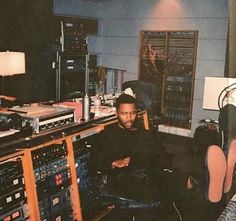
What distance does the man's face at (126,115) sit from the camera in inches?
122

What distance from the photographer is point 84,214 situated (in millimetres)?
3082

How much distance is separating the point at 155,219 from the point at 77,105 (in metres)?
1.33

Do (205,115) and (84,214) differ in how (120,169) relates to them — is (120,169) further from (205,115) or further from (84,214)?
(205,115)

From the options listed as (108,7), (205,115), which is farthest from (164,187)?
(108,7)

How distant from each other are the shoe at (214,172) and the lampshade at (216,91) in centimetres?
180

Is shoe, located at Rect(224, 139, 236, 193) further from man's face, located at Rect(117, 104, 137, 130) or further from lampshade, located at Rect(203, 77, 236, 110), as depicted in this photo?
lampshade, located at Rect(203, 77, 236, 110)

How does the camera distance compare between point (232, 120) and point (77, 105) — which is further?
point (232, 120)

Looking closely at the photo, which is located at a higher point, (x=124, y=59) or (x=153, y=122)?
(x=124, y=59)

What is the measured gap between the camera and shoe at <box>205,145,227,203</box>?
9.42 feet

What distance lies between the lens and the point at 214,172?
2883 mm

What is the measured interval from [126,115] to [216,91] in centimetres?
204

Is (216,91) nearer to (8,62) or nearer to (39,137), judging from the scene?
(8,62)

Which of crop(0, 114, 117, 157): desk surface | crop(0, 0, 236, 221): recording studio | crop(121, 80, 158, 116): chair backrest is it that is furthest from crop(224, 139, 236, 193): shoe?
crop(121, 80, 158, 116): chair backrest

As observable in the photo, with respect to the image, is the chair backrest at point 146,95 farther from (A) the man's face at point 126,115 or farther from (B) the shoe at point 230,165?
(B) the shoe at point 230,165
